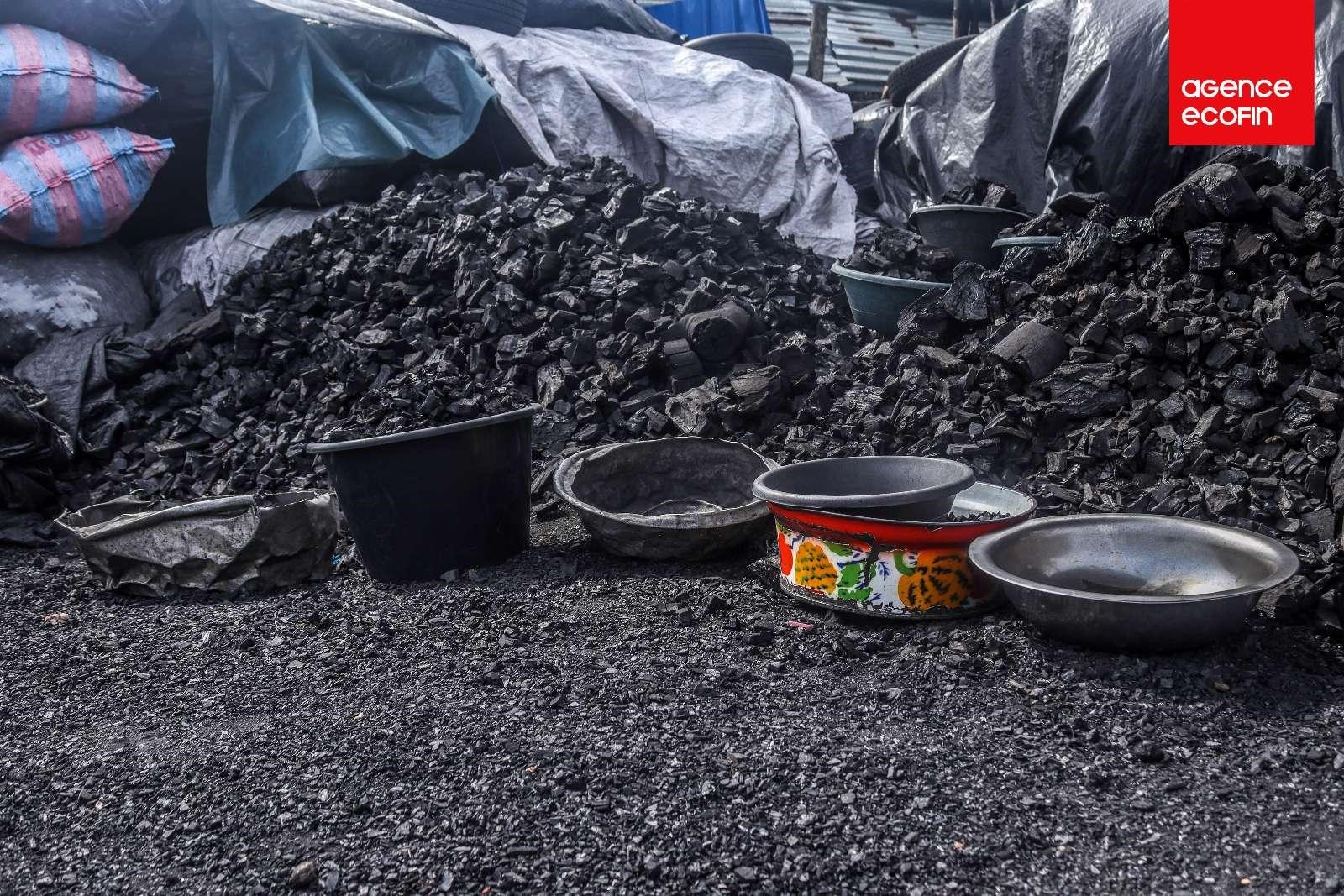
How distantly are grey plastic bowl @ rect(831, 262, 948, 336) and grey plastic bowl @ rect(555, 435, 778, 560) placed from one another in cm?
130

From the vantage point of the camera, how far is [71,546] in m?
4.18

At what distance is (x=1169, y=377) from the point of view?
3.44 meters

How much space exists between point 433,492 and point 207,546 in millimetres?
886

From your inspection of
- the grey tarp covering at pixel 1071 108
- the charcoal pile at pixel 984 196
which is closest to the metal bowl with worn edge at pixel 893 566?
the charcoal pile at pixel 984 196

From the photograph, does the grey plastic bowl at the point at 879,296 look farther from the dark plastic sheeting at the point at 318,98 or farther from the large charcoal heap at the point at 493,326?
the dark plastic sheeting at the point at 318,98

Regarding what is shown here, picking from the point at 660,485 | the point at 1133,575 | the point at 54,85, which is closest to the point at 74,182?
the point at 54,85

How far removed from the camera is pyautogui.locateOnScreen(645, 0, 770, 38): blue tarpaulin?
1104 centimetres

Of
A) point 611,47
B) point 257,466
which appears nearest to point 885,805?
point 257,466

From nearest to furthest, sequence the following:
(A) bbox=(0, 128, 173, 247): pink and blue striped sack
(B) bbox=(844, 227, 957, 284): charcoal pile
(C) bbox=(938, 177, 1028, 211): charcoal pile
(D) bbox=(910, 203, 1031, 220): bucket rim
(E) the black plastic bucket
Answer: (E) the black plastic bucket → (B) bbox=(844, 227, 957, 284): charcoal pile → (D) bbox=(910, 203, 1031, 220): bucket rim → (C) bbox=(938, 177, 1028, 211): charcoal pile → (A) bbox=(0, 128, 173, 247): pink and blue striped sack

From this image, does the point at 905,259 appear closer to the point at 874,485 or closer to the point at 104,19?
the point at 874,485

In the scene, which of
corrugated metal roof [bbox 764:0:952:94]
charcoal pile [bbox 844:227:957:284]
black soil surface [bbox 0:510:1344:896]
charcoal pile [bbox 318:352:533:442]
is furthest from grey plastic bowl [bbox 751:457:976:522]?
corrugated metal roof [bbox 764:0:952:94]

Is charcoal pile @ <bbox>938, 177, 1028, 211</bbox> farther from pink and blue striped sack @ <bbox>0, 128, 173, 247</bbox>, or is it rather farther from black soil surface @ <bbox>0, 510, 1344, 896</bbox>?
pink and blue striped sack @ <bbox>0, 128, 173, 247</bbox>

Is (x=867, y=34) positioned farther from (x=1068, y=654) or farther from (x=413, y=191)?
(x=1068, y=654)

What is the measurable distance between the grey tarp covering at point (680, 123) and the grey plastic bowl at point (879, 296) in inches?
78.4
